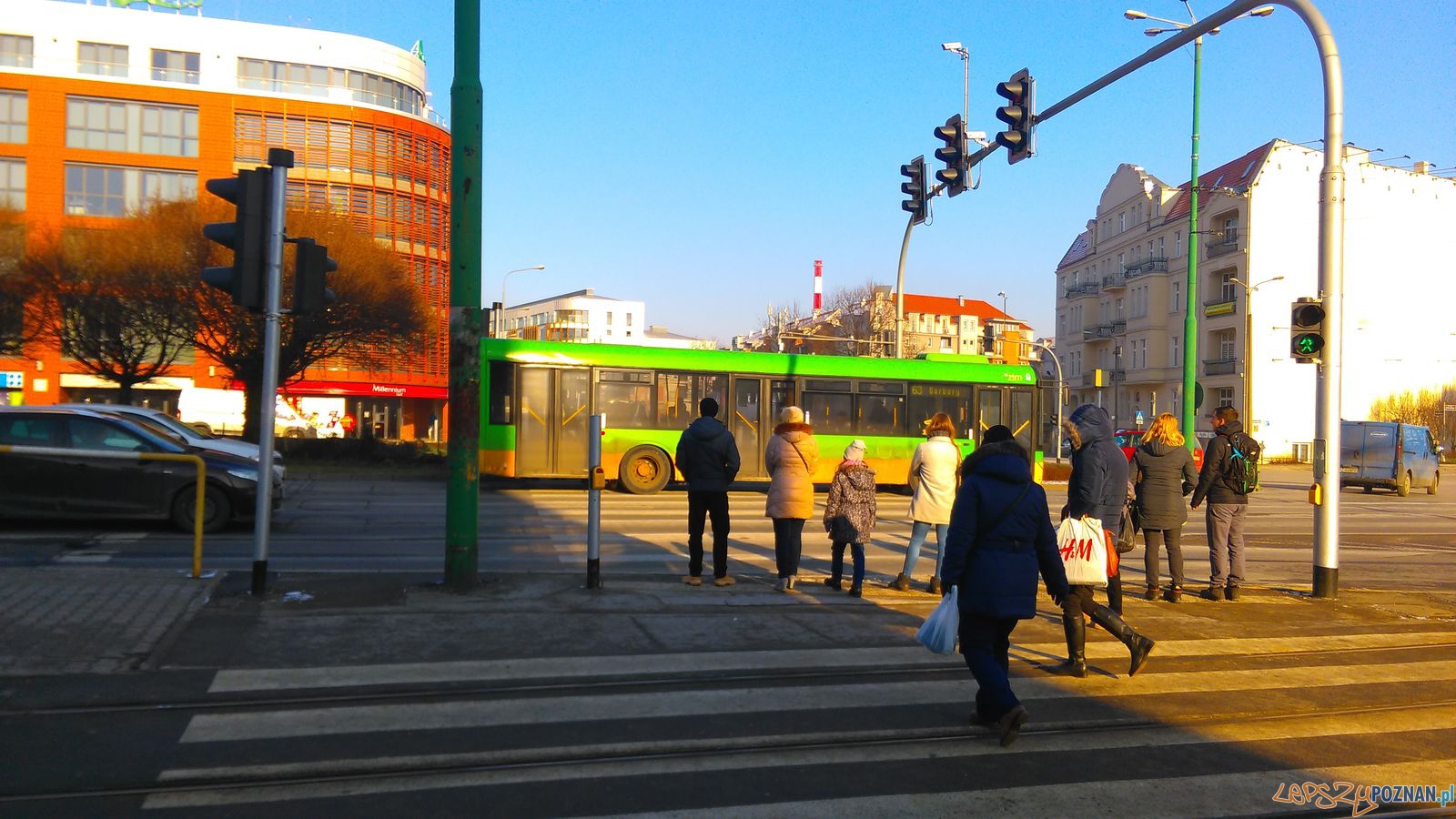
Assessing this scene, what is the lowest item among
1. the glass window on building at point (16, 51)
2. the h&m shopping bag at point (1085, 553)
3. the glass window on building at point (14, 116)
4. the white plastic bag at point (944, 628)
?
the white plastic bag at point (944, 628)

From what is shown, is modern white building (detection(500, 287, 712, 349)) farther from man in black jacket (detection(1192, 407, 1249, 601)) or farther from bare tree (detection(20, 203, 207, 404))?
man in black jacket (detection(1192, 407, 1249, 601))

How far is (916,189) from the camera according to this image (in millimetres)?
18016

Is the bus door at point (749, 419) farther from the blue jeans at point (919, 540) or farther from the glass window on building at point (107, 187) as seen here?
the glass window on building at point (107, 187)

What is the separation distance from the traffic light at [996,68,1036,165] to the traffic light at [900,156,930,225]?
3842 mm

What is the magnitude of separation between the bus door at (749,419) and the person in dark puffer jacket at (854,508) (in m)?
12.7

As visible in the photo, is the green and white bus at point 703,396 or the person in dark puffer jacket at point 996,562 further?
the green and white bus at point 703,396

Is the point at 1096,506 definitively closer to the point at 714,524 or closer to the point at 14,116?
the point at 714,524

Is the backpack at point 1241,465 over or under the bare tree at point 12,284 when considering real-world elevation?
under

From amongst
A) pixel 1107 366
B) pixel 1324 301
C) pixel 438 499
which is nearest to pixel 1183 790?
pixel 1324 301

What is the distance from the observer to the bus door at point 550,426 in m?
20.9

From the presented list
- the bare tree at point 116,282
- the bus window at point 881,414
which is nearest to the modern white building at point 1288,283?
the bus window at point 881,414

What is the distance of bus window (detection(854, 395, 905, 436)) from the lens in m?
23.3

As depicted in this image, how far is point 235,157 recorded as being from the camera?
177 ft

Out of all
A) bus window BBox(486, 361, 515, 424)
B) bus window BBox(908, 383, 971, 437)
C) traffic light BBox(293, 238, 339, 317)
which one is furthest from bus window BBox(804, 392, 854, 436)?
traffic light BBox(293, 238, 339, 317)
